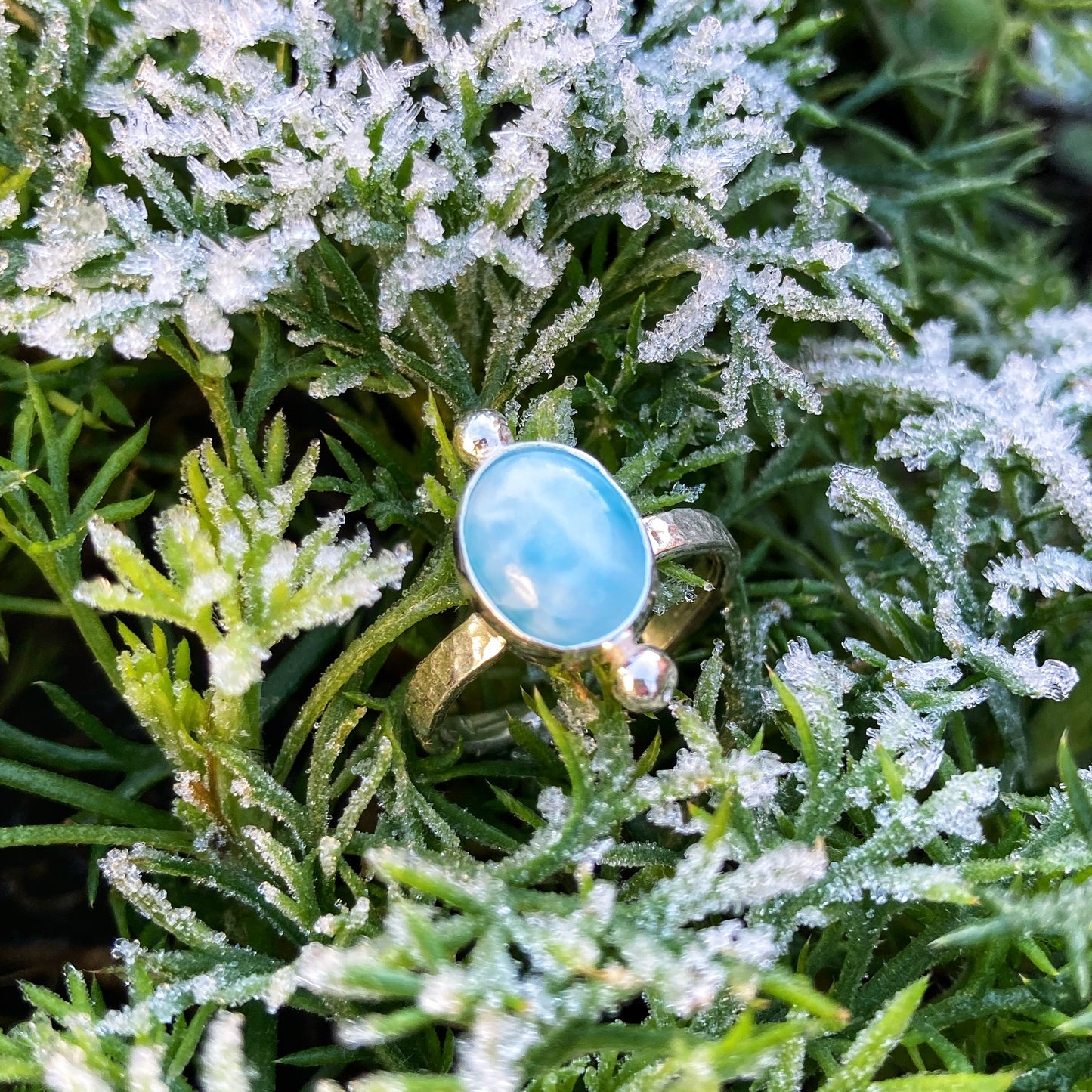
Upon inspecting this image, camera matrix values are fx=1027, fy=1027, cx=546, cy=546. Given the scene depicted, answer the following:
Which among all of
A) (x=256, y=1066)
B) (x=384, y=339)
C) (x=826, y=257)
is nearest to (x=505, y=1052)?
(x=256, y=1066)

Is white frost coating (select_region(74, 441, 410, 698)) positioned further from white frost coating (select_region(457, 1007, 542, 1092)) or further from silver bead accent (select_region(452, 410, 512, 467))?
white frost coating (select_region(457, 1007, 542, 1092))

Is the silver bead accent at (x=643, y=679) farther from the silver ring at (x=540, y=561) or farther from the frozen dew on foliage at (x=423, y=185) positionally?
the frozen dew on foliage at (x=423, y=185)

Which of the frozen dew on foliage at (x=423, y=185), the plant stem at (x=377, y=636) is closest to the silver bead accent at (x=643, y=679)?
the plant stem at (x=377, y=636)

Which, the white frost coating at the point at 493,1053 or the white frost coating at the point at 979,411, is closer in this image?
the white frost coating at the point at 493,1053

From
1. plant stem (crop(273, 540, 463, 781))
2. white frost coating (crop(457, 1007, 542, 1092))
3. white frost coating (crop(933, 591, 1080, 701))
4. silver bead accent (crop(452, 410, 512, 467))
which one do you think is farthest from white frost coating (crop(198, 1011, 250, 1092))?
white frost coating (crop(933, 591, 1080, 701))

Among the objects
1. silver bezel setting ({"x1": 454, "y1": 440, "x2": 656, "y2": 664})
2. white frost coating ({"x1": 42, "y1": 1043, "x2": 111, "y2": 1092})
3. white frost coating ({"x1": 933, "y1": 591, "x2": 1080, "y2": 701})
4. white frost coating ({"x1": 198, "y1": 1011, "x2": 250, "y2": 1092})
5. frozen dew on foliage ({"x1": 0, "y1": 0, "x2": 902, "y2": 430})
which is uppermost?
frozen dew on foliage ({"x1": 0, "y1": 0, "x2": 902, "y2": 430})

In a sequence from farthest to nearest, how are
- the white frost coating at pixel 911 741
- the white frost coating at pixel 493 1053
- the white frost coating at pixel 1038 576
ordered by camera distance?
1. the white frost coating at pixel 1038 576
2. the white frost coating at pixel 911 741
3. the white frost coating at pixel 493 1053

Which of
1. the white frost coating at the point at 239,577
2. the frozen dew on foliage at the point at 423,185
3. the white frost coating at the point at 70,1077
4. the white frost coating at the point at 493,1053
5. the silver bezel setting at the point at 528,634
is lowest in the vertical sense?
the white frost coating at the point at 493,1053

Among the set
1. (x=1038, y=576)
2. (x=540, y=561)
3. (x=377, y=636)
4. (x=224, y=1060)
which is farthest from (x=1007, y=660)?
(x=224, y=1060)
